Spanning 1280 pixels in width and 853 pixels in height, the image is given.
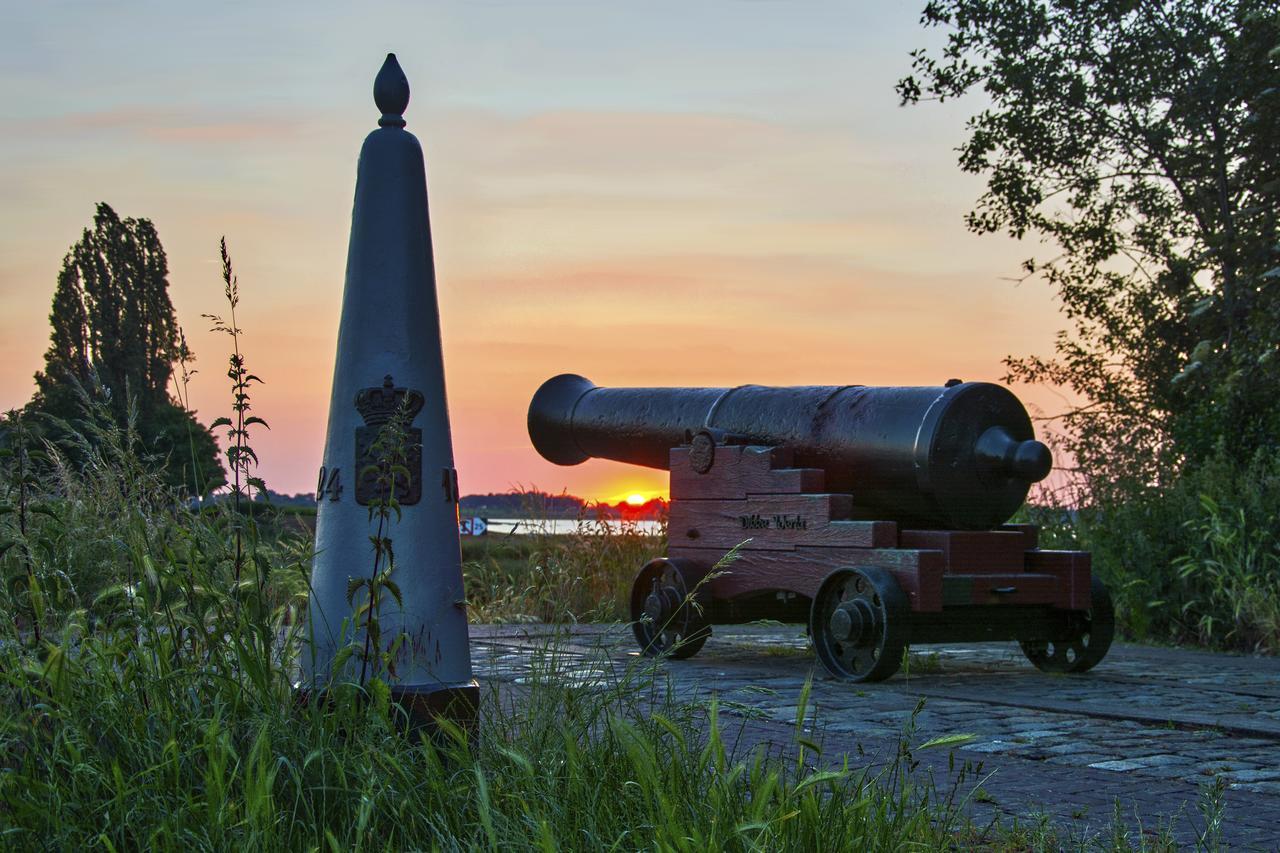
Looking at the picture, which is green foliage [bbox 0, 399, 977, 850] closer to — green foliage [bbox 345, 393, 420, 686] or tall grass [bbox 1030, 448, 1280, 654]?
green foliage [bbox 345, 393, 420, 686]

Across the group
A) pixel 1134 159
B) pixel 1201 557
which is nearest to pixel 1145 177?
pixel 1134 159

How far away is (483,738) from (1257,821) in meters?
2.10

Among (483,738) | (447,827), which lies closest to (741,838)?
(447,827)

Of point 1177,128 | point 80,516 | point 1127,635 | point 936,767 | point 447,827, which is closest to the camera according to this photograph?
point 447,827

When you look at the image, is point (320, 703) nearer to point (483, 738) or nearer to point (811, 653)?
point (483, 738)

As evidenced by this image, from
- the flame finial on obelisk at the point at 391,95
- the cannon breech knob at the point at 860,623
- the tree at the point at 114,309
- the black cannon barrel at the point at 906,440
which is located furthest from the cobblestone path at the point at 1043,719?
the tree at the point at 114,309

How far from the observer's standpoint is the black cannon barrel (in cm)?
772

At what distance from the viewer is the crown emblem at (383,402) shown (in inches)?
185

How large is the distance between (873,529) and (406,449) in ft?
11.2

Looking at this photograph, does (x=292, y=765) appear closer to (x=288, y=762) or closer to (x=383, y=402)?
(x=288, y=762)

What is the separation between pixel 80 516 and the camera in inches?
258

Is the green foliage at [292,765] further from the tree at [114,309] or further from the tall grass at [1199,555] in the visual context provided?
the tree at [114,309]

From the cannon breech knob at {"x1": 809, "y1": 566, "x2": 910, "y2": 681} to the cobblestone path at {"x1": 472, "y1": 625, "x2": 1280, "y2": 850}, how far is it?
0.13m

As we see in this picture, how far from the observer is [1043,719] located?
5.93 metres
